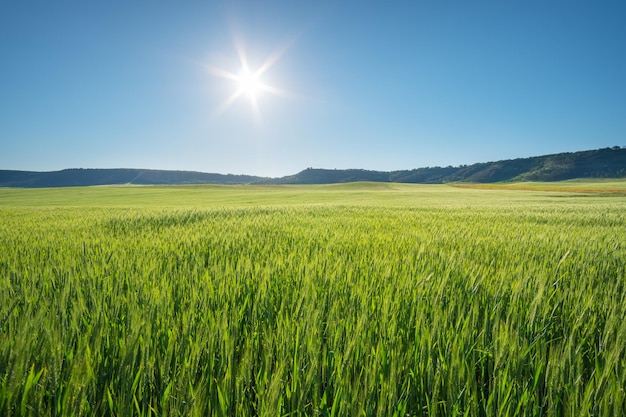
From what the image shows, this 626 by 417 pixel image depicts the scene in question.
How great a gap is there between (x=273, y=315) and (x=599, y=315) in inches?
77.0

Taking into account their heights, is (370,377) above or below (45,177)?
below

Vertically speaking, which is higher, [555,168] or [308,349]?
[555,168]

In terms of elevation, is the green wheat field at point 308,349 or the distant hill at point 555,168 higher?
the distant hill at point 555,168

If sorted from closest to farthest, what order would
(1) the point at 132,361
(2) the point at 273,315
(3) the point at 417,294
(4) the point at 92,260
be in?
(1) the point at 132,361
(2) the point at 273,315
(3) the point at 417,294
(4) the point at 92,260

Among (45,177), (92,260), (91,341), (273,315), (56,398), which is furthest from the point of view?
(45,177)

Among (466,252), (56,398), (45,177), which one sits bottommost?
(466,252)

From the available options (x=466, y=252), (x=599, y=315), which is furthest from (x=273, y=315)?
(x=466, y=252)

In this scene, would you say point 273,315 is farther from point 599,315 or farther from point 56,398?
point 599,315

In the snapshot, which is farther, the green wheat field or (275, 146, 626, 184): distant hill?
(275, 146, 626, 184): distant hill

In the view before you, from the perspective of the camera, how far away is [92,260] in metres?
2.80

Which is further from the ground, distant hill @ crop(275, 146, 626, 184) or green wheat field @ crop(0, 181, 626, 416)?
distant hill @ crop(275, 146, 626, 184)

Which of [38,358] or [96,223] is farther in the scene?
[96,223]

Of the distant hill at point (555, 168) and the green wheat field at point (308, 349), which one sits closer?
the green wheat field at point (308, 349)

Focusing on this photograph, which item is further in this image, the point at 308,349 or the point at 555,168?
the point at 555,168
